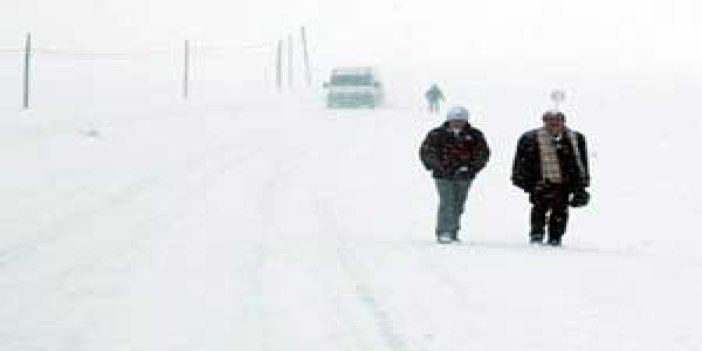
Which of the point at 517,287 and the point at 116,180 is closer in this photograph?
the point at 517,287

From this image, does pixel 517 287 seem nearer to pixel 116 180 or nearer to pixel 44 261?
pixel 44 261

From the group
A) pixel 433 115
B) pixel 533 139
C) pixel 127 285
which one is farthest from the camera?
pixel 433 115

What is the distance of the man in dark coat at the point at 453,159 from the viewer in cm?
1473

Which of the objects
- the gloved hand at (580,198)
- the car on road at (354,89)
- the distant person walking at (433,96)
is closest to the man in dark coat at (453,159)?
the gloved hand at (580,198)

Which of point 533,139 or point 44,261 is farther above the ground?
point 533,139

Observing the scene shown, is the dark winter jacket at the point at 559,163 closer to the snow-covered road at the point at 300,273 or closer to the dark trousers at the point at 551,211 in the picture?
the dark trousers at the point at 551,211

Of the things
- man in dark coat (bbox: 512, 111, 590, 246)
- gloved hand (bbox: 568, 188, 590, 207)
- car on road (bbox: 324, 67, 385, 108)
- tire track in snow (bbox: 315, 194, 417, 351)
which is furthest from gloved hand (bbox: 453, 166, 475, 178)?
car on road (bbox: 324, 67, 385, 108)

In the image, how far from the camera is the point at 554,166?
14555 mm

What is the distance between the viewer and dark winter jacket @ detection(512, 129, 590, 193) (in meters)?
14.6

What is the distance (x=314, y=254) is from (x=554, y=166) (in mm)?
2942

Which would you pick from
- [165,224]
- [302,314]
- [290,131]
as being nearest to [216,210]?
[165,224]

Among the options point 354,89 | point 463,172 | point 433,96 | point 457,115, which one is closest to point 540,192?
point 463,172

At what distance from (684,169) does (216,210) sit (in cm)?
1602

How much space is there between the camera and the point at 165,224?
51.5 feet
